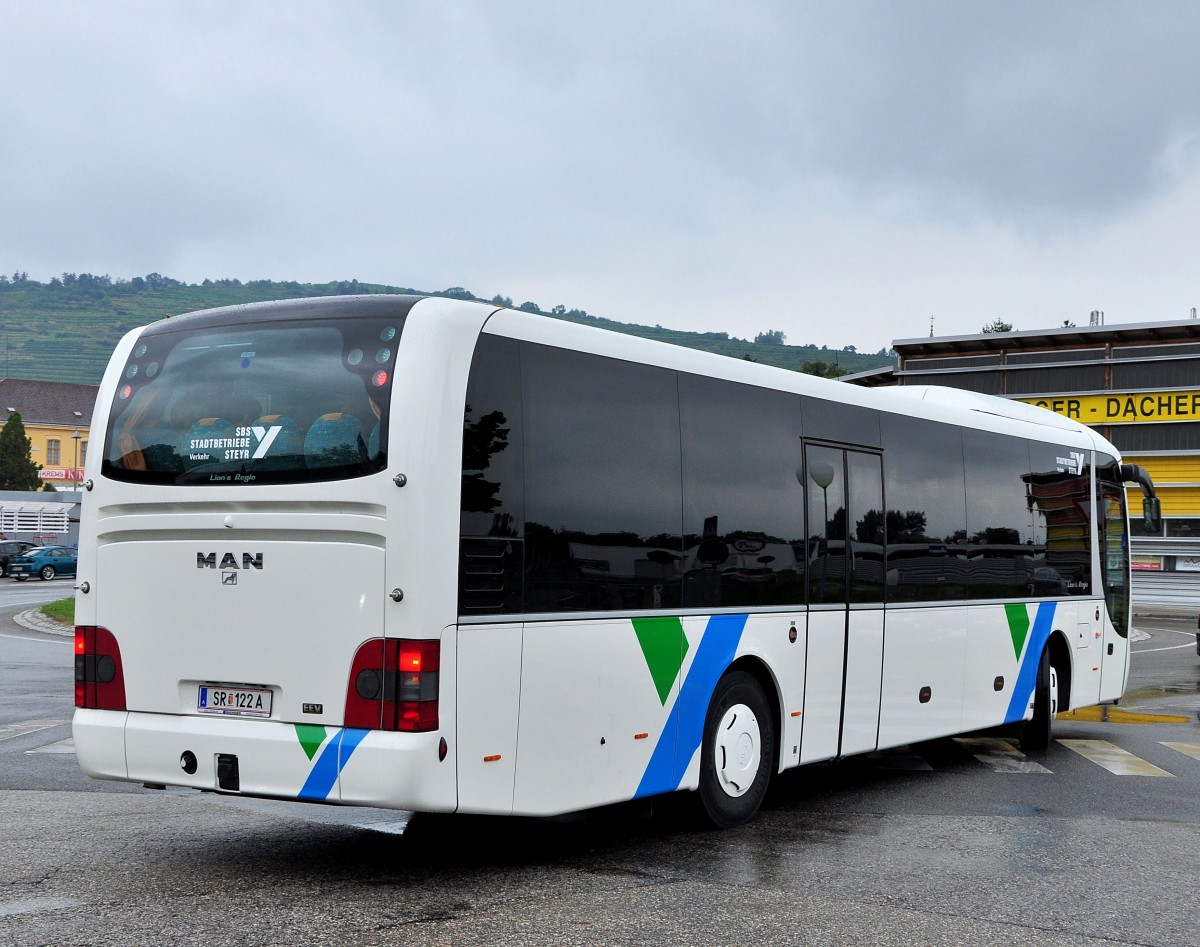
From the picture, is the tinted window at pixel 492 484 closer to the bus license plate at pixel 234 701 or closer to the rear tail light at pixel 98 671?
the bus license plate at pixel 234 701

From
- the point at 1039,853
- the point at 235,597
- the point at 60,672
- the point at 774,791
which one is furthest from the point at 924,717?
the point at 60,672

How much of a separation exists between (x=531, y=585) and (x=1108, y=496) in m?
9.46

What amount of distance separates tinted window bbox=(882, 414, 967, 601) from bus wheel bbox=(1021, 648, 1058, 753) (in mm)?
1884

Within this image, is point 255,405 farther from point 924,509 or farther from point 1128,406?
point 1128,406

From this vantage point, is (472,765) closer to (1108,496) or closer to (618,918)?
(618,918)

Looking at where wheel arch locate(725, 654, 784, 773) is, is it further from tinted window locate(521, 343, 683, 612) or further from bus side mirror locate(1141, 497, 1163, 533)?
bus side mirror locate(1141, 497, 1163, 533)

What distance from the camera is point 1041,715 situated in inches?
509

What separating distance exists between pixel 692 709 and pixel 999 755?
5.48 m

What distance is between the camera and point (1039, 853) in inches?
317

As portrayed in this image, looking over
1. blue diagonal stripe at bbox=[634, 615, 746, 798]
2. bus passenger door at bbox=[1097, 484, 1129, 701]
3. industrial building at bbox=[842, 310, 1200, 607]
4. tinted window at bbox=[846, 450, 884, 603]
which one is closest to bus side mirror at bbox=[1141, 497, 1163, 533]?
bus passenger door at bbox=[1097, 484, 1129, 701]

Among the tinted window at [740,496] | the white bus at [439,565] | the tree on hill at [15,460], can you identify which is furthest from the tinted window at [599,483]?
the tree on hill at [15,460]

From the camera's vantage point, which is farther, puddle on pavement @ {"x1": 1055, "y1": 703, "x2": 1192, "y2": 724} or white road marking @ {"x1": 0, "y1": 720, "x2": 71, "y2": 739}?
puddle on pavement @ {"x1": 1055, "y1": 703, "x2": 1192, "y2": 724}

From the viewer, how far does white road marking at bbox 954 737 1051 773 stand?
11.8 meters

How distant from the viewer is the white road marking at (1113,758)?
11.5m
